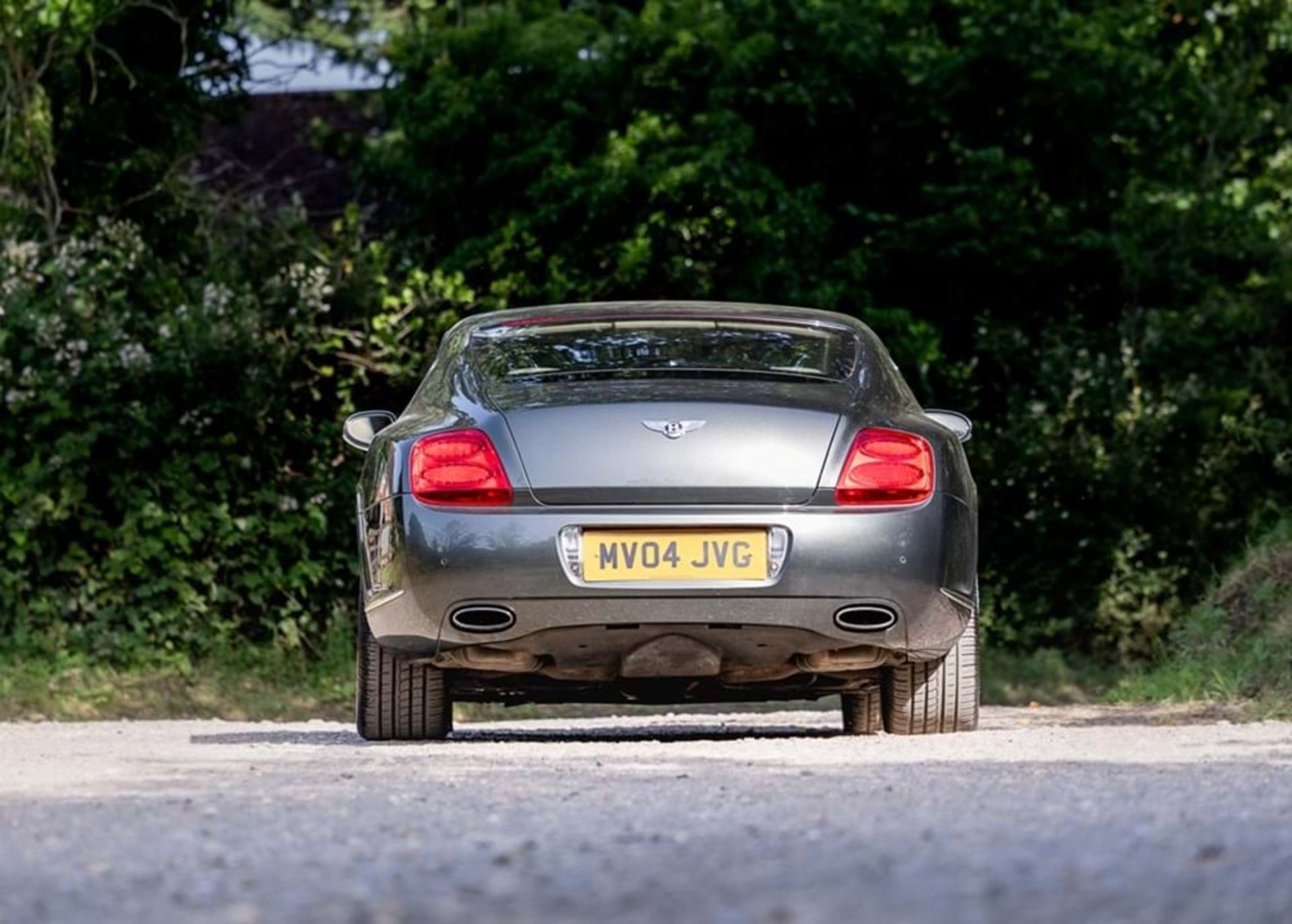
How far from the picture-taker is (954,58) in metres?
18.0

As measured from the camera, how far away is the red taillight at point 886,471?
7469mm

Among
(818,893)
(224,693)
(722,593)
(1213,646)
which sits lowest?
(224,693)

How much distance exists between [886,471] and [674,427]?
0.70 metres

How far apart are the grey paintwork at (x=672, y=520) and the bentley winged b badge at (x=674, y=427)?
0.06ft

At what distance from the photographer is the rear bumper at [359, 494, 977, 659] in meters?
7.35

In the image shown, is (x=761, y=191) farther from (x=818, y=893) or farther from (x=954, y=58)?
(x=818, y=893)

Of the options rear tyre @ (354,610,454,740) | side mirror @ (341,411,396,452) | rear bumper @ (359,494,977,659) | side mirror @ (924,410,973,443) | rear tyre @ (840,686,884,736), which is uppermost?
side mirror @ (924,410,973,443)

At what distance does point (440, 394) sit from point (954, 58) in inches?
423

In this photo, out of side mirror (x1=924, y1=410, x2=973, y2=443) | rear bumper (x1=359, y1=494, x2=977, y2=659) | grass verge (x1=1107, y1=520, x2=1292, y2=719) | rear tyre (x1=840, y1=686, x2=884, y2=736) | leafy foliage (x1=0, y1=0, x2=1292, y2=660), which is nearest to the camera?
rear bumper (x1=359, y1=494, x2=977, y2=659)

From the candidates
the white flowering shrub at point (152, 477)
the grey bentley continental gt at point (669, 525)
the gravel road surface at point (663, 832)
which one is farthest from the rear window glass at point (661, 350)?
the white flowering shrub at point (152, 477)

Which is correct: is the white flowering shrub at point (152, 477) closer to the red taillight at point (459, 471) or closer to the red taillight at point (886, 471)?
the red taillight at point (459, 471)

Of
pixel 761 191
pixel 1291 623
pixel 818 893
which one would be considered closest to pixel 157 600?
pixel 761 191

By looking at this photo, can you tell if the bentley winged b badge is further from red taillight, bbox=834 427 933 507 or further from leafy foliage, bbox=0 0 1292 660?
leafy foliage, bbox=0 0 1292 660

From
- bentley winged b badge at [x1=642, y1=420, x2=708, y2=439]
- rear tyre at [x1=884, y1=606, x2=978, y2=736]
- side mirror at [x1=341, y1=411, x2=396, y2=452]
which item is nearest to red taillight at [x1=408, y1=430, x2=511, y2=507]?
bentley winged b badge at [x1=642, y1=420, x2=708, y2=439]
